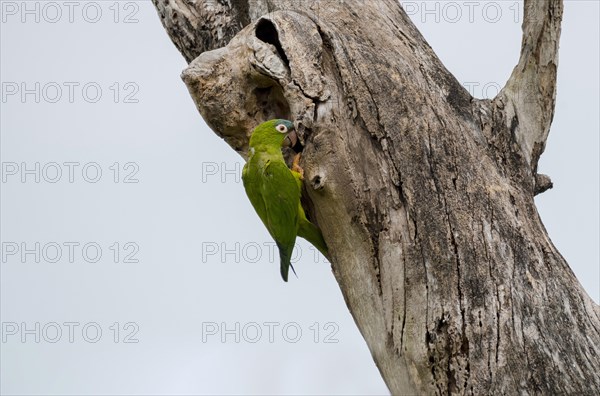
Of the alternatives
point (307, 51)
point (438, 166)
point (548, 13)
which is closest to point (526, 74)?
point (548, 13)

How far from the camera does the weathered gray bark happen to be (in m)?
4.95

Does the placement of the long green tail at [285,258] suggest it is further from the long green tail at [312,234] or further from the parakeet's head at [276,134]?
the parakeet's head at [276,134]

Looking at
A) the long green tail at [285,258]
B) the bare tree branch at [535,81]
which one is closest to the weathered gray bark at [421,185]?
the bare tree branch at [535,81]

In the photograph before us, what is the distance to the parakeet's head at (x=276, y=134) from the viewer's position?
225 inches

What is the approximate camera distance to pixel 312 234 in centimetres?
587

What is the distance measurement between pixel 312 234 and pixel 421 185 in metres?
0.93

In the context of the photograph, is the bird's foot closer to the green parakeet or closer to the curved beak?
the green parakeet

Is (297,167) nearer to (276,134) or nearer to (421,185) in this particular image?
(276,134)

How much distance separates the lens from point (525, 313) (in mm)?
4953

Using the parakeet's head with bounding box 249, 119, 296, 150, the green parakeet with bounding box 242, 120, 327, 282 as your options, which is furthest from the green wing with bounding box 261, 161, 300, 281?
the parakeet's head with bounding box 249, 119, 296, 150

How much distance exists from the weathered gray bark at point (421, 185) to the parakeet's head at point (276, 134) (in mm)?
130

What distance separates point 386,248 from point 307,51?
140 cm

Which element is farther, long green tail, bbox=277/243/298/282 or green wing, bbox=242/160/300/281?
long green tail, bbox=277/243/298/282

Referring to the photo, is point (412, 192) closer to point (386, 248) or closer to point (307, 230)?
point (386, 248)
